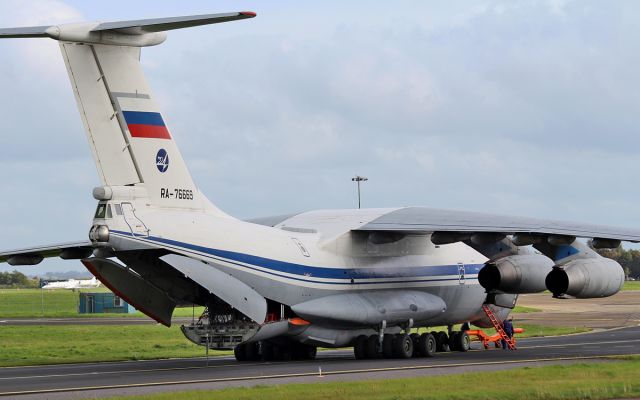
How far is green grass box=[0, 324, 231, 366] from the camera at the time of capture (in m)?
28.2

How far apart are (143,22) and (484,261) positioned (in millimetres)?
12288

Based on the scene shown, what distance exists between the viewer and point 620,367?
2103 cm

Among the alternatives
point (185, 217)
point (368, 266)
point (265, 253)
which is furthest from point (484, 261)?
point (185, 217)

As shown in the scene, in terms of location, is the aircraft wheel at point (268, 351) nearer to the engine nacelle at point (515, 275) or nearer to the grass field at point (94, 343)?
the grass field at point (94, 343)

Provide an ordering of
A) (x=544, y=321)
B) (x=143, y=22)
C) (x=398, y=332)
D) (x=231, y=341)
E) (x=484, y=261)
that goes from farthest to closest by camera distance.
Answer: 1. (x=544, y=321)
2. (x=484, y=261)
3. (x=398, y=332)
4. (x=231, y=341)
5. (x=143, y=22)

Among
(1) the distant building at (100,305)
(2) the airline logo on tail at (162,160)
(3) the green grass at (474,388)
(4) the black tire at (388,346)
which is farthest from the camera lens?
(1) the distant building at (100,305)

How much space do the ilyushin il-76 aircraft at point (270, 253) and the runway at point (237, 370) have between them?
0.94 metres

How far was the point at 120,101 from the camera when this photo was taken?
70.1 ft

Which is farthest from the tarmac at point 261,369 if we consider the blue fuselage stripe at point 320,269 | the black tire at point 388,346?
the blue fuselage stripe at point 320,269

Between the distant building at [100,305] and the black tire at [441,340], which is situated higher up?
the distant building at [100,305]

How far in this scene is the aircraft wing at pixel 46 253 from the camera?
966 inches

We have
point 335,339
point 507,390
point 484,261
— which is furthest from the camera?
point 484,261

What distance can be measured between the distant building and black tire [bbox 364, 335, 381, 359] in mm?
37643

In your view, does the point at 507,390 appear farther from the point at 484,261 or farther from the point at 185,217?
the point at 484,261
